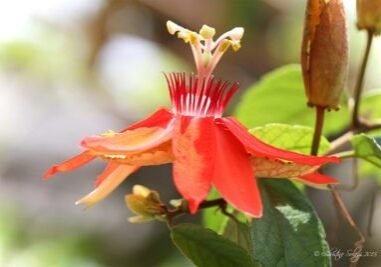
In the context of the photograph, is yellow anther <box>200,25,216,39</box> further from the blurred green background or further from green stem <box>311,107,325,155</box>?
the blurred green background

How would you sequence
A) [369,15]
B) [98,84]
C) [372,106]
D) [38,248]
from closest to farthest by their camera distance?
[369,15], [372,106], [38,248], [98,84]

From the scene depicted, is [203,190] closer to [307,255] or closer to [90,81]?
[307,255]

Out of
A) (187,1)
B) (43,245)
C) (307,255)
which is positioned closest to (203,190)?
(307,255)

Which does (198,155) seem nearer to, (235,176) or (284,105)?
(235,176)

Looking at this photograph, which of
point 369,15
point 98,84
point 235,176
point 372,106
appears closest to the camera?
point 235,176

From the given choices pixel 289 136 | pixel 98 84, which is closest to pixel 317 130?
pixel 289 136

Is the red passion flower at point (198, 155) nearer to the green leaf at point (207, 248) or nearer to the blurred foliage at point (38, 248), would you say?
the green leaf at point (207, 248)

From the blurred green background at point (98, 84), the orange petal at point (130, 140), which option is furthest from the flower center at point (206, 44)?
the blurred green background at point (98, 84)
